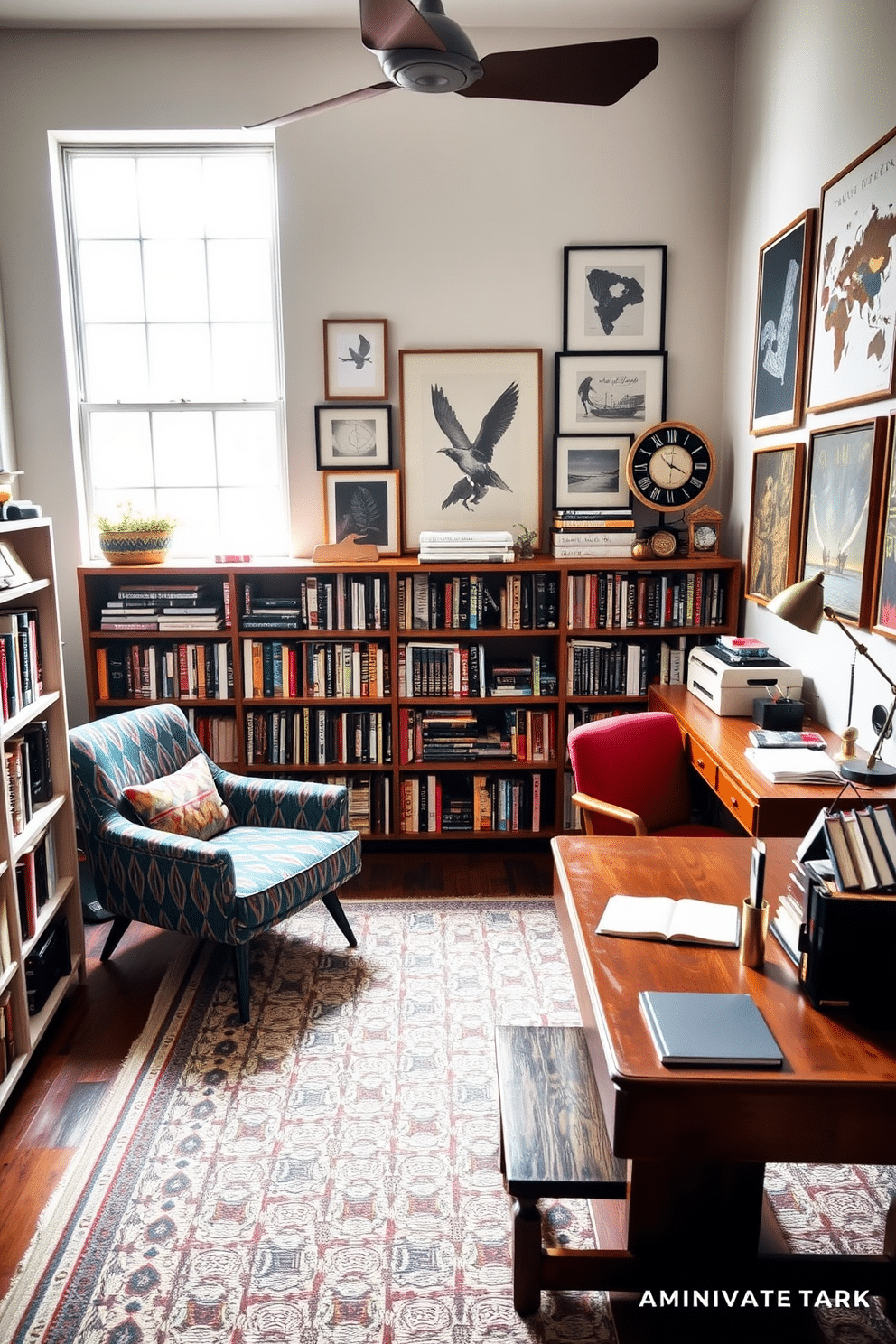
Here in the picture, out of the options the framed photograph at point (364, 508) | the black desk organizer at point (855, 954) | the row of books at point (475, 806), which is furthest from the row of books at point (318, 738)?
the black desk organizer at point (855, 954)

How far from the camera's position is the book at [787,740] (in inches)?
115

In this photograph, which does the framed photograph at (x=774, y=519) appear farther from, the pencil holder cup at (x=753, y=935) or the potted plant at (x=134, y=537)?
the potted plant at (x=134, y=537)

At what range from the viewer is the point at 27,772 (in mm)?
2791

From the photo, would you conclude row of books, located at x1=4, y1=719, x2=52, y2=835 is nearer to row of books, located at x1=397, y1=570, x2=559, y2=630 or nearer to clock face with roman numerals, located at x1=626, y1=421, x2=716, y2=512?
row of books, located at x1=397, y1=570, x2=559, y2=630

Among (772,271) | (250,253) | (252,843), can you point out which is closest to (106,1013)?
(252,843)

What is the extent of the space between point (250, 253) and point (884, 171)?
8.71 ft

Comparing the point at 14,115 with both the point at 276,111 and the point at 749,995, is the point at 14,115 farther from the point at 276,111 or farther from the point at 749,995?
the point at 749,995

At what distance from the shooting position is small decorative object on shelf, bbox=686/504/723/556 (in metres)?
4.00

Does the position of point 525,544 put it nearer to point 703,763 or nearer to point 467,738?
point 467,738

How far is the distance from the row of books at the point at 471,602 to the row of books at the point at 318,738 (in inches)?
18.6

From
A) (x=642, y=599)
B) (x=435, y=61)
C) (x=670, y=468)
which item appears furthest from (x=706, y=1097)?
(x=670, y=468)

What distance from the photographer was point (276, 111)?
13.1ft

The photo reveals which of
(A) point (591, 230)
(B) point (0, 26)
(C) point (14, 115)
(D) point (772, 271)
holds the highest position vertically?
(B) point (0, 26)

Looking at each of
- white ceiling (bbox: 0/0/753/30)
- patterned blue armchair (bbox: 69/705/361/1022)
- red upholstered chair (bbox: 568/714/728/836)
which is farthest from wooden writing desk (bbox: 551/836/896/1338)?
white ceiling (bbox: 0/0/753/30)
